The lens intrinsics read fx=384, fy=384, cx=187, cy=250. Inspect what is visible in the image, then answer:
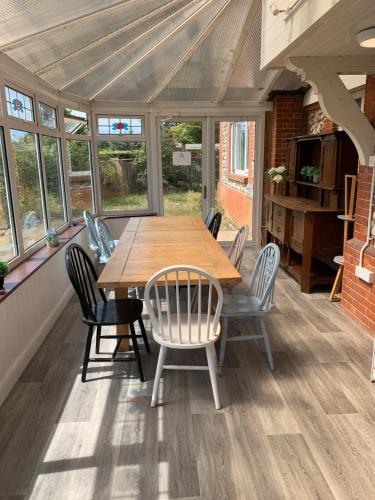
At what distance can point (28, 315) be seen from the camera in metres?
2.96

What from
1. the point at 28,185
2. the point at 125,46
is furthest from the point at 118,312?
the point at 125,46

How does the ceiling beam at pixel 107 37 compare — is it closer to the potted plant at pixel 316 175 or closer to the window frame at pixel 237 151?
the potted plant at pixel 316 175

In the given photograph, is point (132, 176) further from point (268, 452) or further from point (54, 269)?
point (268, 452)

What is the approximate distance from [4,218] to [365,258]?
299cm

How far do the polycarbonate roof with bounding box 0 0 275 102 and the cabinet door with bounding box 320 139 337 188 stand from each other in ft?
4.52

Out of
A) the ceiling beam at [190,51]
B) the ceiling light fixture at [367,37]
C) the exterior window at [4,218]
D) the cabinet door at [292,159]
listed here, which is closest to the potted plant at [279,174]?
the cabinet door at [292,159]

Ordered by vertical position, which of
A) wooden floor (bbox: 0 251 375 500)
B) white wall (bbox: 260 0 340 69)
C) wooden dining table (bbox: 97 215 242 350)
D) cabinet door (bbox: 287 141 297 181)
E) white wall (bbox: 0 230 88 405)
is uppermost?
white wall (bbox: 260 0 340 69)

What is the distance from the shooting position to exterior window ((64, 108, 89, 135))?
4995mm

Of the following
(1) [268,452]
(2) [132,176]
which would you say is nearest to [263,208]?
(2) [132,176]

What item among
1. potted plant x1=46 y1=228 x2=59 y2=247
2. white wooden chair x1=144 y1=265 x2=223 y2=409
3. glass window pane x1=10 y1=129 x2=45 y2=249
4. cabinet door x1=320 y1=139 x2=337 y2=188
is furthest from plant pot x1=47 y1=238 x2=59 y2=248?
cabinet door x1=320 y1=139 x2=337 y2=188

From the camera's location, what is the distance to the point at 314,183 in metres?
4.75

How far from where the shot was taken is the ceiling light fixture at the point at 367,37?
2158 millimetres

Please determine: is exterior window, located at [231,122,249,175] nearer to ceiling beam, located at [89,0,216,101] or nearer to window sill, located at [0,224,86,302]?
ceiling beam, located at [89,0,216,101]

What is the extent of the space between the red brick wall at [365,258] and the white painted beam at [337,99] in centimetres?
17
